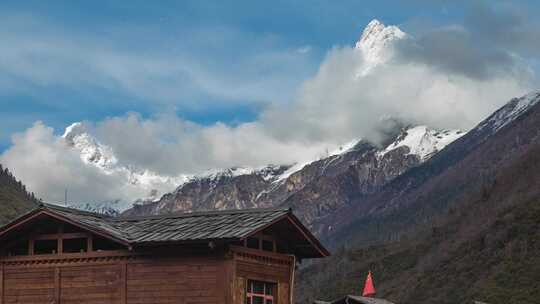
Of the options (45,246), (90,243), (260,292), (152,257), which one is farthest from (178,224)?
(45,246)

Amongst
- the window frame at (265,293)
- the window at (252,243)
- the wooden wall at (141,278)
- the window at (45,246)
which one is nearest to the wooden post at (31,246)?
the window at (45,246)

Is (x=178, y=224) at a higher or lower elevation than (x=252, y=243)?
higher

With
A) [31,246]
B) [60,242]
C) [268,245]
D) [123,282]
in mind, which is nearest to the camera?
[123,282]

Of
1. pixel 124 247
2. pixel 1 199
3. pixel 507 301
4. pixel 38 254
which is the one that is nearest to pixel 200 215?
pixel 124 247

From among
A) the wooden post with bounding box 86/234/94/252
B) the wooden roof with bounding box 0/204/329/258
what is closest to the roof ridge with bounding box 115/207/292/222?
the wooden roof with bounding box 0/204/329/258

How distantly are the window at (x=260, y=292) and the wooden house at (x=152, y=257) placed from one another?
36 millimetres

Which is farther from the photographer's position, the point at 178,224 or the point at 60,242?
the point at 60,242

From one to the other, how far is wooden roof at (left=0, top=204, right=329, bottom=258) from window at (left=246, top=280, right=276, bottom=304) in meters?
2.25

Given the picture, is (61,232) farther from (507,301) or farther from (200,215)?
(507,301)

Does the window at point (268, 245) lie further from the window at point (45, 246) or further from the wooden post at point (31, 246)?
the wooden post at point (31, 246)

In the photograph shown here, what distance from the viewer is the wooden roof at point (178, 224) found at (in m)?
35.4

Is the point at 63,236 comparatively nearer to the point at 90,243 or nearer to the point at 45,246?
the point at 90,243

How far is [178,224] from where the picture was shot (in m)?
37.5

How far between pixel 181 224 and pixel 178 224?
5.8 inches
